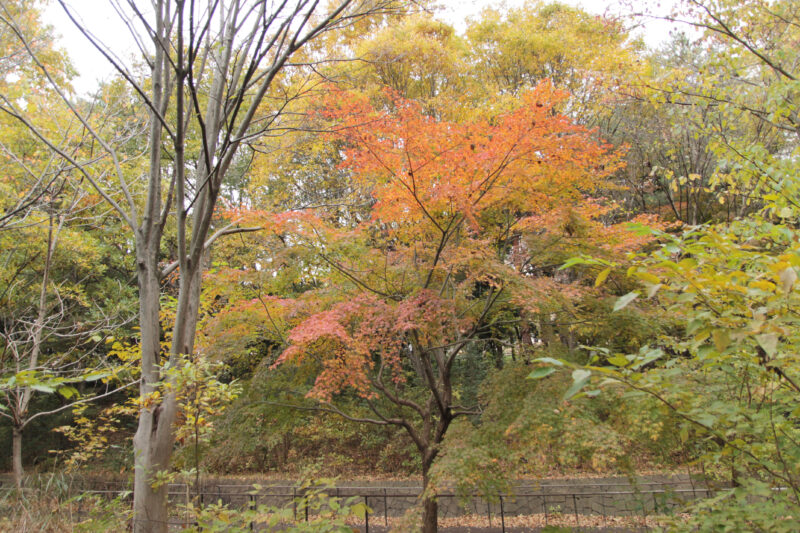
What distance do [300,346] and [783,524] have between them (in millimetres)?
4606

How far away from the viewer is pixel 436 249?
6301 millimetres

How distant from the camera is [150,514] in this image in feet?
11.0

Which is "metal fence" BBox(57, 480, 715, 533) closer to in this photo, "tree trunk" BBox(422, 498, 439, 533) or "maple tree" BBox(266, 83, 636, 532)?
"tree trunk" BBox(422, 498, 439, 533)

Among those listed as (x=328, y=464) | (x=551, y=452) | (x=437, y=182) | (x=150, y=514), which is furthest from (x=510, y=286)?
(x=328, y=464)

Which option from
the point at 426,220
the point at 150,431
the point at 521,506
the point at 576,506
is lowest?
the point at 521,506

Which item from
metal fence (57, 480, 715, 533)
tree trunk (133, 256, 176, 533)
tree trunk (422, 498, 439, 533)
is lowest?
metal fence (57, 480, 715, 533)

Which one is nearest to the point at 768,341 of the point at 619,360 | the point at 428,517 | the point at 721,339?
the point at 721,339

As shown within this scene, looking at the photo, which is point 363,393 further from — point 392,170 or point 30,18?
point 30,18

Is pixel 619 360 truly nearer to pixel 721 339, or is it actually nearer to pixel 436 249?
pixel 721 339

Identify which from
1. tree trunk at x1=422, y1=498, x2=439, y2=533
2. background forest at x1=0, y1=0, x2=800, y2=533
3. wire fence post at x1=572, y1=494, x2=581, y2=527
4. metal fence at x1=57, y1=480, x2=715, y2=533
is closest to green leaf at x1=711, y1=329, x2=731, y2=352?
background forest at x1=0, y1=0, x2=800, y2=533

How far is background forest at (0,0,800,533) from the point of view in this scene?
1893 millimetres

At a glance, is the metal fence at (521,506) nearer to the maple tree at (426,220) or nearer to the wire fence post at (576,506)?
the wire fence post at (576,506)

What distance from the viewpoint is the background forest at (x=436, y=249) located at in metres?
1.89

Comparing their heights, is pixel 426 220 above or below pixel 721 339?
above
